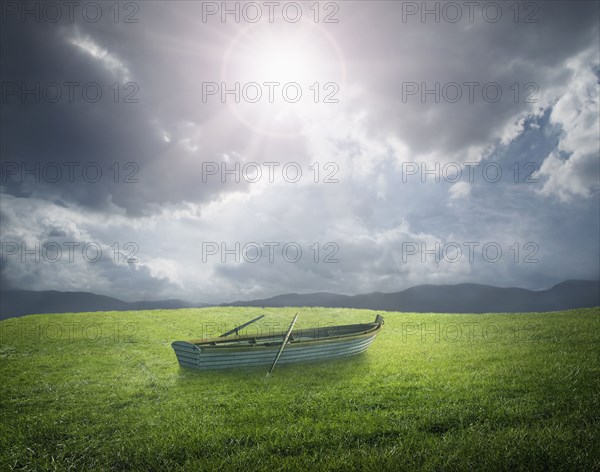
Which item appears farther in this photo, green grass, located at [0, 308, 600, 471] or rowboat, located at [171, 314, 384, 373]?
rowboat, located at [171, 314, 384, 373]

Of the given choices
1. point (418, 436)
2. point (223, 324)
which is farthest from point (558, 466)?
point (223, 324)

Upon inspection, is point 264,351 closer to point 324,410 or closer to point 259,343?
point 259,343

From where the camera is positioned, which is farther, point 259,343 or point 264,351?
point 259,343

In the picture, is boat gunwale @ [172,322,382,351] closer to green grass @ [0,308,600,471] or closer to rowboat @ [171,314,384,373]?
rowboat @ [171,314,384,373]

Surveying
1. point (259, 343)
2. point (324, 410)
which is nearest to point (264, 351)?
point (259, 343)

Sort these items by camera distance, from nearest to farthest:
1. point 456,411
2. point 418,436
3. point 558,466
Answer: point 558,466 < point 418,436 < point 456,411

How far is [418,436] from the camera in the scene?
7.77 meters

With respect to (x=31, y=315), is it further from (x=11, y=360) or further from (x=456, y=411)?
(x=456, y=411)

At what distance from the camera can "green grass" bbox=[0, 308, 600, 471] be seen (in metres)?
A: 7.08

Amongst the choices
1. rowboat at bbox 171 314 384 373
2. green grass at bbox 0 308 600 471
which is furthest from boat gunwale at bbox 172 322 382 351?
green grass at bbox 0 308 600 471

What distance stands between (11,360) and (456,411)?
23004mm

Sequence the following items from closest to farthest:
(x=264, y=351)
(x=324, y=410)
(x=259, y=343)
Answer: (x=324, y=410), (x=264, y=351), (x=259, y=343)

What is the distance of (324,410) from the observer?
956cm

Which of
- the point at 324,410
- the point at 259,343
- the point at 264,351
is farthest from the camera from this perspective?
the point at 259,343
